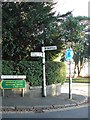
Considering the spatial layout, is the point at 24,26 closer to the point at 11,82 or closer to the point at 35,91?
the point at 11,82

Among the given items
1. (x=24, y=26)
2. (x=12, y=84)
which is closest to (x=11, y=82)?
(x=12, y=84)

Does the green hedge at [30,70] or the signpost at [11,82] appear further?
the green hedge at [30,70]

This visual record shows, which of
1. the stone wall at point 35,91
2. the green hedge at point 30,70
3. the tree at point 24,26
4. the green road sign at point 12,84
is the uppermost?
the tree at point 24,26

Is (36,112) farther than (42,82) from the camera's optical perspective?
No

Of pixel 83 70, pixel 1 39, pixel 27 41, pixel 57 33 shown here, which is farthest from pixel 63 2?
pixel 83 70

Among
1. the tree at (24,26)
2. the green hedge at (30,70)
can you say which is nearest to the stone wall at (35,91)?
the green hedge at (30,70)

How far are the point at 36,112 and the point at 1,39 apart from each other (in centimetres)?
534

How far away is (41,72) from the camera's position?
1752cm

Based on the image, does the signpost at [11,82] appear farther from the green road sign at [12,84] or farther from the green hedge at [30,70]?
the green hedge at [30,70]

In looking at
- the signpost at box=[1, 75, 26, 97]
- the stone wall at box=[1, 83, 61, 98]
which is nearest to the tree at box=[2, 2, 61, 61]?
the signpost at box=[1, 75, 26, 97]

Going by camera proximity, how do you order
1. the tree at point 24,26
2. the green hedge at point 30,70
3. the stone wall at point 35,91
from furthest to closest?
the green hedge at point 30,70
the tree at point 24,26
the stone wall at point 35,91

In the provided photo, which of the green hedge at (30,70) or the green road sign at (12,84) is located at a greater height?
the green hedge at (30,70)

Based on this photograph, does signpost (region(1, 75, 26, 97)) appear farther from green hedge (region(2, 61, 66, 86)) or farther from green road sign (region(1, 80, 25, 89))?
green hedge (region(2, 61, 66, 86))

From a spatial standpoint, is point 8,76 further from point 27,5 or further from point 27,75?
point 27,5
